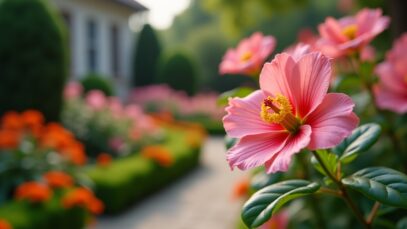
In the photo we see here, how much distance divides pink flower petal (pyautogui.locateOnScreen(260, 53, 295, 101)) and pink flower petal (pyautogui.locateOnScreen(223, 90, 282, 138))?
3 cm

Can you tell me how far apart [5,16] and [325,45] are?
5.43 meters

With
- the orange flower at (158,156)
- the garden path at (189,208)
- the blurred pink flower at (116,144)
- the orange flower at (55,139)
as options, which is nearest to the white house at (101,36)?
the blurred pink flower at (116,144)

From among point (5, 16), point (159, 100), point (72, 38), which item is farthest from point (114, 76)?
point (5, 16)

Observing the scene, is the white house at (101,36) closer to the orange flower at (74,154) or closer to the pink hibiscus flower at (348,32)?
the orange flower at (74,154)

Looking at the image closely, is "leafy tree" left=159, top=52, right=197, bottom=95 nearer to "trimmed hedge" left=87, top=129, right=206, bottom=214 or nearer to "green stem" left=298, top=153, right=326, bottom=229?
"trimmed hedge" left=87, top=129, right=206, bottom=214

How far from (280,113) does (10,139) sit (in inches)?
137

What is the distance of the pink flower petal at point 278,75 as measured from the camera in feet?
2.39

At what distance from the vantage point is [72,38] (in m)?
10.7

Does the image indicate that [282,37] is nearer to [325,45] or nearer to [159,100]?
[159,100]

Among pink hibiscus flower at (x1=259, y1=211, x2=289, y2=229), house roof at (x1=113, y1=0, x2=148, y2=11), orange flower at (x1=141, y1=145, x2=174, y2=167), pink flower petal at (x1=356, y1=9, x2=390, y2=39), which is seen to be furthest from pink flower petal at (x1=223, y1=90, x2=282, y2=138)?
house roof at (x1=113, y1=0, x2=148, y2=11)

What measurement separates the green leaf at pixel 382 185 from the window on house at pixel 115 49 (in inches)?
498

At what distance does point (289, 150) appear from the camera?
26.2 inches

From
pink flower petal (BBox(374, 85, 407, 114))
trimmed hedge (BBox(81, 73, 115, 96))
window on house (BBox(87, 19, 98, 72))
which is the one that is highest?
window on house (BBox(87, 19, 98, 72))

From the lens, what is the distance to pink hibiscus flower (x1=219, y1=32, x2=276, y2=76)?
1.14 meters
